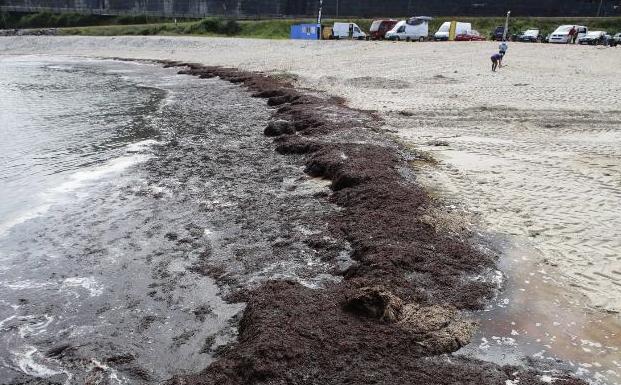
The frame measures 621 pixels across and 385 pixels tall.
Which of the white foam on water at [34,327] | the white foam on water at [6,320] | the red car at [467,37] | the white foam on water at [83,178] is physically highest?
the red car at [467,37]

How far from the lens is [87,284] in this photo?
7.16 metres

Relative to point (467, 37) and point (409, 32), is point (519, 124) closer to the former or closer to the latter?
point (467, 37)

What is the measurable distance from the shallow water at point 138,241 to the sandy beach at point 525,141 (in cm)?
321

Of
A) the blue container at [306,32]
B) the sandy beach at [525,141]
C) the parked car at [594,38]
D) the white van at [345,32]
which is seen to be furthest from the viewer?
the blue container at [306,32]

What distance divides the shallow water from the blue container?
110ft

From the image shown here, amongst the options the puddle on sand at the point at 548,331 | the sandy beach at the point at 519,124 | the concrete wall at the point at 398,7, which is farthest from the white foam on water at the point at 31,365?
the concrete wall at the point at 398,7

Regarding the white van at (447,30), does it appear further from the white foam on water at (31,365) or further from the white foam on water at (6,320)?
the white foam on water at (31,365)

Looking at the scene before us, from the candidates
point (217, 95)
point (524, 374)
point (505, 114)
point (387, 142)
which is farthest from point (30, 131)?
point (524, 374)

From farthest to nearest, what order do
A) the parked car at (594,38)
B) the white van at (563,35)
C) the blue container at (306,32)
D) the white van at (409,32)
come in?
1. the blue container at (306,32)
2. the white van at (409,32)
3. the white van at (563,35)
4. the parked car at (594,38)

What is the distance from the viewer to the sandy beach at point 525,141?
6898 millimetres

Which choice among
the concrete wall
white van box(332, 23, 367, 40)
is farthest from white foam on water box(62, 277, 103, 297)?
the concrete wall

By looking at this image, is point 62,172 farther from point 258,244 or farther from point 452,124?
point 452,124

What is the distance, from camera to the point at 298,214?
30.6 feet

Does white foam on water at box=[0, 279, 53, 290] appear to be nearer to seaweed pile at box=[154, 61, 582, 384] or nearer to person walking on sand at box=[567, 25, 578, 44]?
seaweed pile at box=[154, 61, 582, 384]
